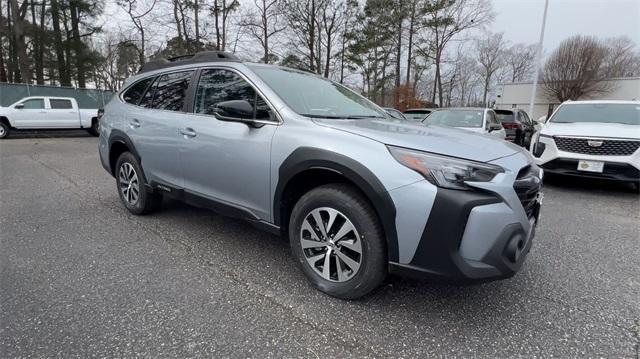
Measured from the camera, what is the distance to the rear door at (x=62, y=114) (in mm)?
13609

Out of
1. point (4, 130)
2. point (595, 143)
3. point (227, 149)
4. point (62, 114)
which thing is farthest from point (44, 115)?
point (595, 143)

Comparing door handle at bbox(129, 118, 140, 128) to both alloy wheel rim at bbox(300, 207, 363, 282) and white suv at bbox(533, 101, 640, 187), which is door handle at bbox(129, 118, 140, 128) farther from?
white suv at bbox(533, 101, 640, 187)

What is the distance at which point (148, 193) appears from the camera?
3.74 metres

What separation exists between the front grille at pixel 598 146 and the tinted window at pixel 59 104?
16.9 meters

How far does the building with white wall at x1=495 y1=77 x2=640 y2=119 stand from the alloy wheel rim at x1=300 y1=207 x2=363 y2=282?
35.3 metres

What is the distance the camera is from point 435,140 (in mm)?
2109

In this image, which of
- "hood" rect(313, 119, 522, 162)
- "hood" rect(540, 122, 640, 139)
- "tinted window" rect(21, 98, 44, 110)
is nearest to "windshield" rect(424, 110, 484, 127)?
"hood" rect(540, 122, 640, 139)

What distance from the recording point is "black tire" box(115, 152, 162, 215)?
3.72 metres

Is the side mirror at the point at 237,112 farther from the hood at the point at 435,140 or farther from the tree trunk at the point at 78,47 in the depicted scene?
the tree trunk at the point at 78,47

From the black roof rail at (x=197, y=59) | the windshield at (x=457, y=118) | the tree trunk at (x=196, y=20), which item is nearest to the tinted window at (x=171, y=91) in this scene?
the black roof rail at (x=197, y=59)

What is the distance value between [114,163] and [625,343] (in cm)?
500

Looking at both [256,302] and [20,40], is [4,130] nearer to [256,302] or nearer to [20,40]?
[20,40]

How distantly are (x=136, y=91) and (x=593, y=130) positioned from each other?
21.6ft

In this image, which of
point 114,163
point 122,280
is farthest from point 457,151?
point 114,163
